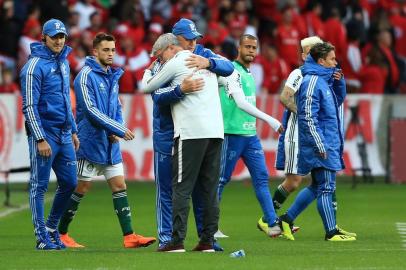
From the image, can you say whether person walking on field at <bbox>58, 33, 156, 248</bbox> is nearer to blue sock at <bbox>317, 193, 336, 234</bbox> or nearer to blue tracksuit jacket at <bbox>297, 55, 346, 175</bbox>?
blue tracksuit jacket at <bbox>297, 55, 346, 175</bbox>

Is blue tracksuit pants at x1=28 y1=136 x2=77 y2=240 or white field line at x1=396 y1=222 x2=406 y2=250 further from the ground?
blue tracksuit pants at x1=28 y1=136 x2=77 y2=240

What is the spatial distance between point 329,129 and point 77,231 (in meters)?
3.62

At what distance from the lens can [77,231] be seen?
17.6 metres

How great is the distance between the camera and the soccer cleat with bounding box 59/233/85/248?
15.5 metres

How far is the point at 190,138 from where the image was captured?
13.9 metres

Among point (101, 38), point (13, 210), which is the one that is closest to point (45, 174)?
point (101, 38)

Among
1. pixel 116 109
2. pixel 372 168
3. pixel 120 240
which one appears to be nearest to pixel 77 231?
pixel 120 240

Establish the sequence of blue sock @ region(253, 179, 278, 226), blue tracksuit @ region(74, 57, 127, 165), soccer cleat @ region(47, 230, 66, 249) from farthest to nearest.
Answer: blue sock @ region(253, 179, 278, 226), soccer cleat @ region(47, 230, 66, 249), blue tracksuit @ region(74, 57, 127, 165)

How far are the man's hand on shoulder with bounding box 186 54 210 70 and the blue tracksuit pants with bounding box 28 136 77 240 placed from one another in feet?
6.14

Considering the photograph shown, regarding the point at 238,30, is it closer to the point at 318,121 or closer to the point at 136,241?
the point at 318,121

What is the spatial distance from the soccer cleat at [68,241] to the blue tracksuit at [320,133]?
2661 millimetres

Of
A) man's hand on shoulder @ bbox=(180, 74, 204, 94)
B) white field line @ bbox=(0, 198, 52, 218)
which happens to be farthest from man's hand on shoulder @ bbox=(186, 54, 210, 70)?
white field line @ bbox=(0, 198, 52, 218)

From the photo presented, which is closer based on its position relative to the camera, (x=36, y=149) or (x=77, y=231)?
(x=36, y=149)

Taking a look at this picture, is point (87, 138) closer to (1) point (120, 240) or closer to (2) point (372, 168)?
(1) point (120, 240)
